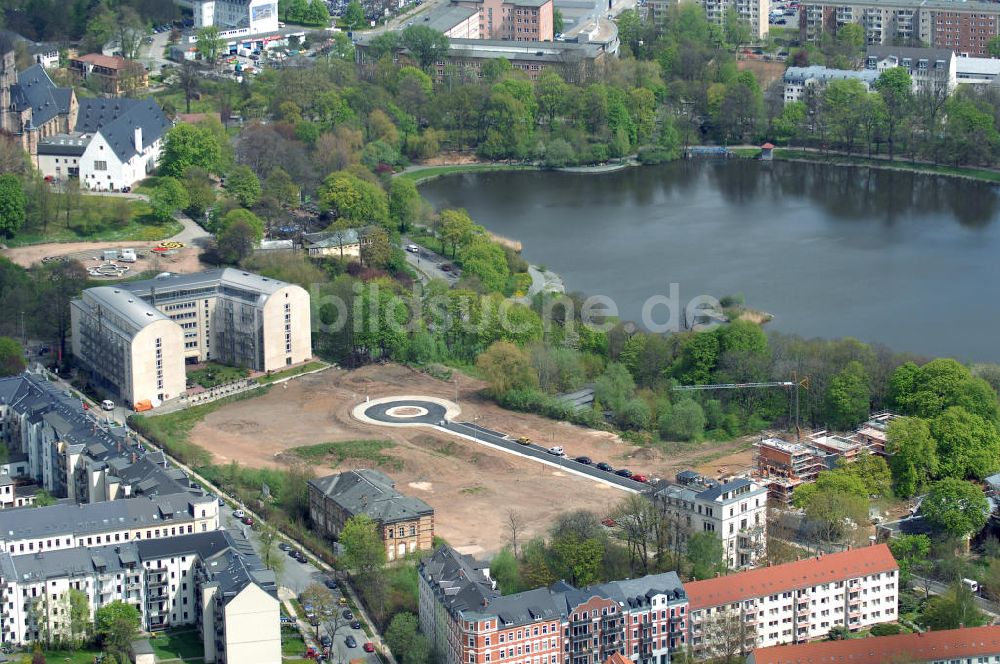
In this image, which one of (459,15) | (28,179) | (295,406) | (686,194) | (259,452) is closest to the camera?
(259,452)

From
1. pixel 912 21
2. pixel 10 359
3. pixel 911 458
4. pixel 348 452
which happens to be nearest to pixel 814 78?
pixel 912 21

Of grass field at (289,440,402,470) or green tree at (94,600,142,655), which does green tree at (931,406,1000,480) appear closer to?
grass field at (289,440,402,470)

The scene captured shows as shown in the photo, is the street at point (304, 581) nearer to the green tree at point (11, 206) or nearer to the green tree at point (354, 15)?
the green tree at point (11, 206)

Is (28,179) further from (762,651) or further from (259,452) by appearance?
(762,651)

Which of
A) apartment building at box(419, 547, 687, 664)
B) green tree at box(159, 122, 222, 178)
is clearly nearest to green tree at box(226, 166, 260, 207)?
green tree at box(159, 122, 222, 178)

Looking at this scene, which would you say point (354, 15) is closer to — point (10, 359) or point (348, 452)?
point (10, 359)

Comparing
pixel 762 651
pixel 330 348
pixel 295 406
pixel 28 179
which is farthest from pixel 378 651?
pixel 28 179
